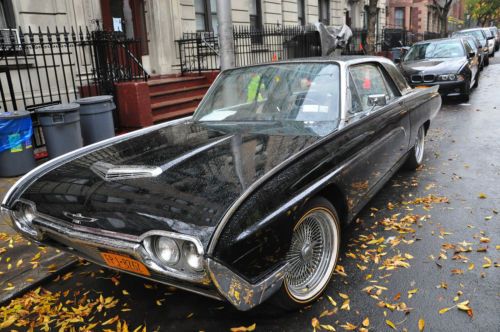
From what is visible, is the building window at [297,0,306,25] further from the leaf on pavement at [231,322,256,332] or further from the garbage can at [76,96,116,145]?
the leaf on pavement at [231,322,256,332]

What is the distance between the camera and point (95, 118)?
692 centimetres

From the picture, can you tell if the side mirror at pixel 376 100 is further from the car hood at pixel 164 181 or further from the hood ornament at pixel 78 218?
the hood ornament at pixel 78 218

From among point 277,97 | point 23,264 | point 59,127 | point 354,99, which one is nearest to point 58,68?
point 59,127

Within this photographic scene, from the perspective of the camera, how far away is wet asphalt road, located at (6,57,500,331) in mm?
2730

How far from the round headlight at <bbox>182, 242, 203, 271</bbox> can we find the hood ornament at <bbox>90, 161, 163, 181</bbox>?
68 cm

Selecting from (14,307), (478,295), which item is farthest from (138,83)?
(478,295)

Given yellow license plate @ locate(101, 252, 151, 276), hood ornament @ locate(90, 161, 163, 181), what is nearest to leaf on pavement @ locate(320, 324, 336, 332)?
yellow license plate @ locate(101, 252, 151, 276)

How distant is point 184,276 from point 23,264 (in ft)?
7.30

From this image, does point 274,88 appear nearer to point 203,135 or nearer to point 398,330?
point 203,135

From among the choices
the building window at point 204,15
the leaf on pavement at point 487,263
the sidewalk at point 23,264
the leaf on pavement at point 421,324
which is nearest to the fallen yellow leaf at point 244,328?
the leaf on pavement at point 421,324

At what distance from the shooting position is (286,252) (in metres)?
2.45

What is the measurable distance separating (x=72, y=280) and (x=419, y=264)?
113 inches

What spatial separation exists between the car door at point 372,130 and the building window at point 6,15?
283 inches

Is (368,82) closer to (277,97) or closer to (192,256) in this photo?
(277,97)
